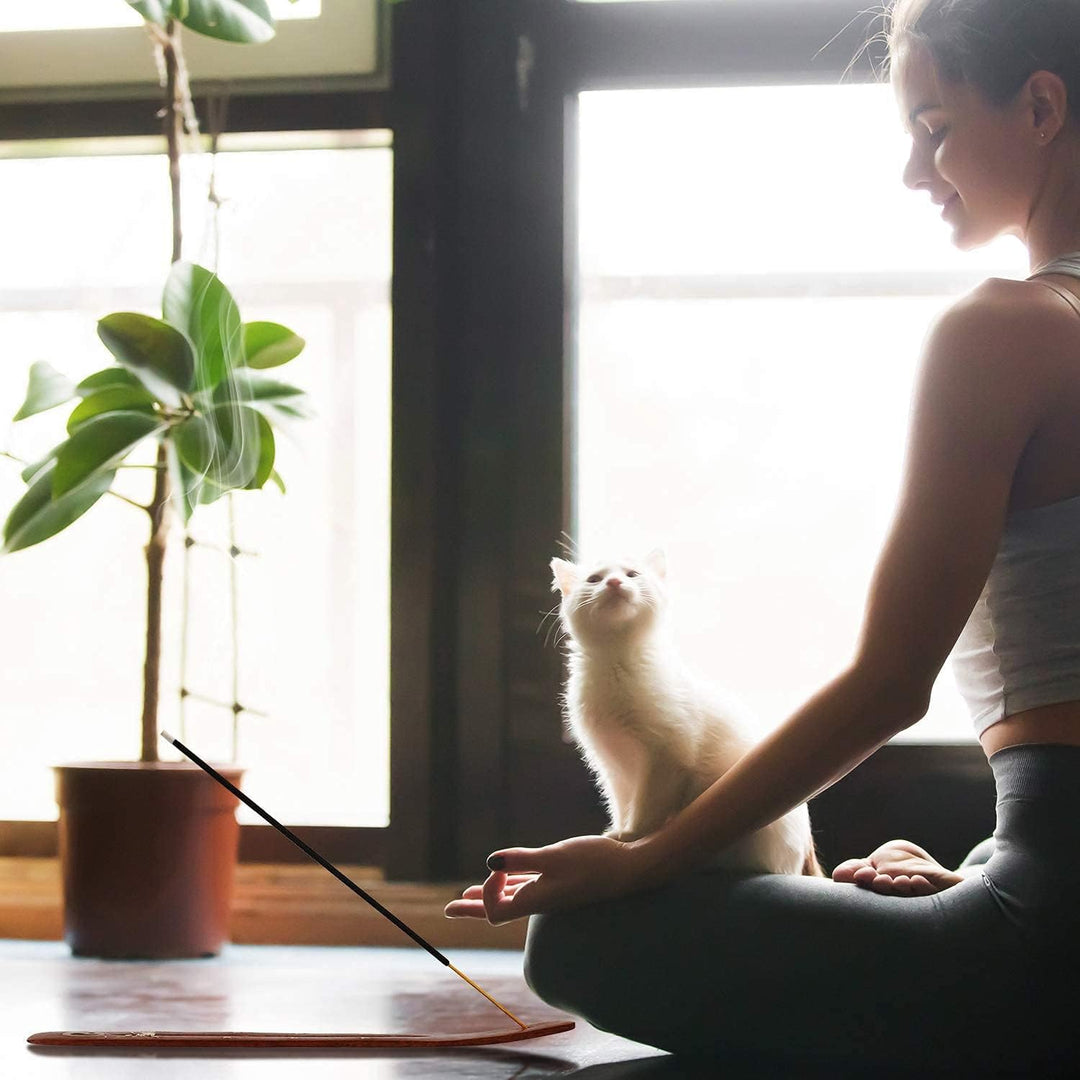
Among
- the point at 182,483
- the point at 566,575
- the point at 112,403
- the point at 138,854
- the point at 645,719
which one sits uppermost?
the point at 112,403

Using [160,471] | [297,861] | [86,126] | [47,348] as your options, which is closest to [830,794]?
[297,861]

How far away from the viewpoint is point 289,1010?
1.29 metres

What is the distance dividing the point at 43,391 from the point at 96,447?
0.14m

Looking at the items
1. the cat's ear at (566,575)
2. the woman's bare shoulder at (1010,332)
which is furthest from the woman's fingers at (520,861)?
the woman's bare shoulder at (1010,332)

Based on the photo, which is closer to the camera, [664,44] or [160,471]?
[160,471]

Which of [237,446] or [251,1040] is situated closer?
[251,1040]

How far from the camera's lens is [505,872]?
931 millimetres

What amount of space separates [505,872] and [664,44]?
54.0 inches

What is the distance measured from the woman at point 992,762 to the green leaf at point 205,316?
90 centimetres

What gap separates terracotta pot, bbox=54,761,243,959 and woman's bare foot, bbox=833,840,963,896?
0.88m

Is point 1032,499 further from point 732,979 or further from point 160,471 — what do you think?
point 160,471

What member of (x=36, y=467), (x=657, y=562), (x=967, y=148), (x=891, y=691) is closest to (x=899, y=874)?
(x=891, y=691)

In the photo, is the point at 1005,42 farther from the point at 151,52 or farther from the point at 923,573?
the point at 151,52

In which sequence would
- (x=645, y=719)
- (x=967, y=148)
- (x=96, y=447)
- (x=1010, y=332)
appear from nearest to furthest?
(x=1010, y=332) < (x=967, y=148) < (x=645, y=719) < (x=96, y=447)
